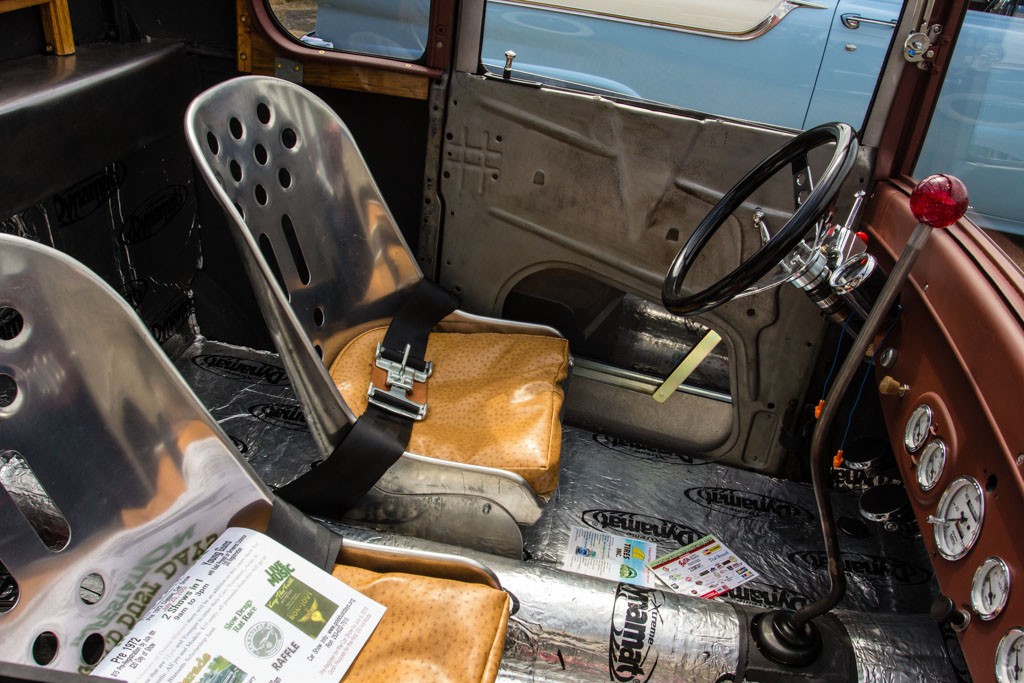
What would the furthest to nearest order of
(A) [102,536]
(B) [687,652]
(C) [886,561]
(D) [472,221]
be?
(D) [472,221]
(C) [886,561]
(B) [687,652]
(A) [102,536]

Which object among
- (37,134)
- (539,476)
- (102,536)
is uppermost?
(37,134)

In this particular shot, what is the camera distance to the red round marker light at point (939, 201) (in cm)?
115

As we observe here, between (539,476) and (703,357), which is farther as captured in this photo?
(703,357)

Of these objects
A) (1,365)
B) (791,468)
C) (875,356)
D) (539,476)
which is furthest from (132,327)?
(791,468)

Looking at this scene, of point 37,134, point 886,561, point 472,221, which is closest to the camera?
point 37,134

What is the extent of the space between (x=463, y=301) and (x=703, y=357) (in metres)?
0.71

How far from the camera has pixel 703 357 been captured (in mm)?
2229

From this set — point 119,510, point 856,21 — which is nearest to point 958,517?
point 856,21

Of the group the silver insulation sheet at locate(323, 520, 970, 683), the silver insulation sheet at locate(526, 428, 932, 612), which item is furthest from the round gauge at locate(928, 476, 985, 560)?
the silver insulation sheet at locate(526, 428, 932, 612)

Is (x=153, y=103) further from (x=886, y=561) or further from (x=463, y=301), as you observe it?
(x=886, y=561)

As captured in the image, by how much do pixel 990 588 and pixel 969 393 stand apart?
0.32 metres

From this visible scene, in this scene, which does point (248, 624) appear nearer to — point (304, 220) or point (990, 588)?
point (304, 220)

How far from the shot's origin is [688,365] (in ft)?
7.36

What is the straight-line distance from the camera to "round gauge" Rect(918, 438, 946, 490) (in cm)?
132
